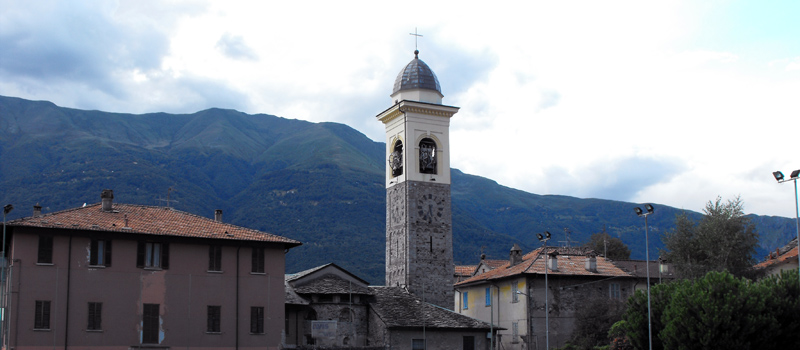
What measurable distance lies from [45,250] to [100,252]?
2521mm

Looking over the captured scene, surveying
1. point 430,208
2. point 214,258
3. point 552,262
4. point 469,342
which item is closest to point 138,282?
point 214,258

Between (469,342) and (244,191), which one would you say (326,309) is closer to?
(469,342)

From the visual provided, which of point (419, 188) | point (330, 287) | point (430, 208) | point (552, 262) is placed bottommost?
point (330, 287)

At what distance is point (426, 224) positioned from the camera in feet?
190

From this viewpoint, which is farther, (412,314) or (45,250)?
(412,314)

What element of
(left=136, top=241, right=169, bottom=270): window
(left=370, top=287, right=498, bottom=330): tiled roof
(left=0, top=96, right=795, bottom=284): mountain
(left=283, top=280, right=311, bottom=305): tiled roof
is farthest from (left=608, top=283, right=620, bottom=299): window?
(left=0, top=96, right=795, bottom=284): mountain

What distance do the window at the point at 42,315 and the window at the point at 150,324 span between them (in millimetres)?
4374

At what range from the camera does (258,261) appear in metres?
45.2

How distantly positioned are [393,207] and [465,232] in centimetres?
10806

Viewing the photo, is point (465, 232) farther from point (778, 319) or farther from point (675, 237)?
point (778, 319)

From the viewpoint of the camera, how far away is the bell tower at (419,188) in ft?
188

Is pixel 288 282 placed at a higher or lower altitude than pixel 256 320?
higher

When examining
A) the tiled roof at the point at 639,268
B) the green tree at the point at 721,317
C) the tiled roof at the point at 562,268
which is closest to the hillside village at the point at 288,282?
the tiled roof at the point at 562,268

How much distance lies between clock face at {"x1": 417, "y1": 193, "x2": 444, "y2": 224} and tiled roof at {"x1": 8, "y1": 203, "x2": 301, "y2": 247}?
14004mm
